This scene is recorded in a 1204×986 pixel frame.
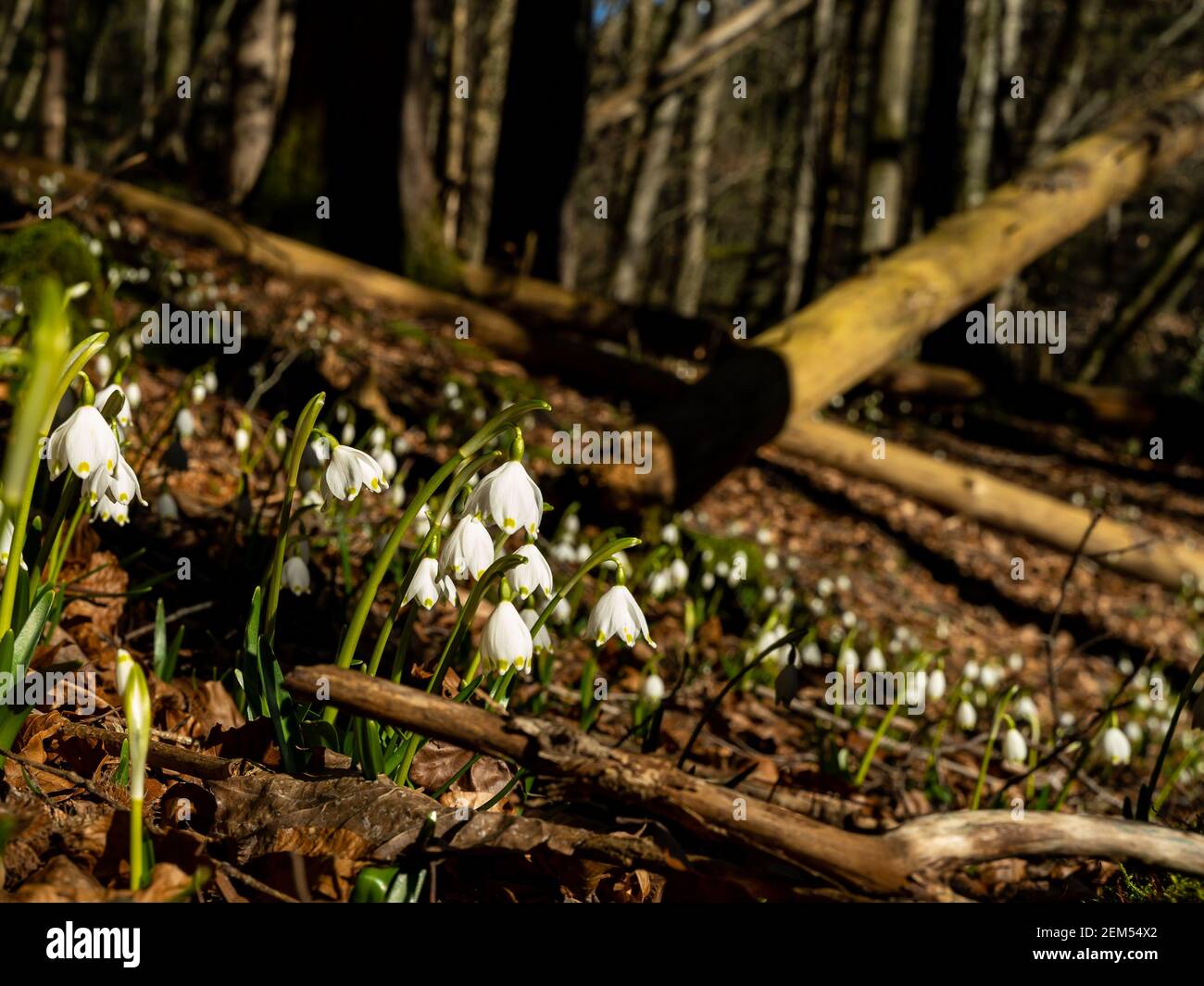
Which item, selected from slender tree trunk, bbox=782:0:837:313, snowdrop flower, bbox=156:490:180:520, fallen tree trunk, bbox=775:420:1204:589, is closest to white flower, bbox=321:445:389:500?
snowdrop flower, bbox=156:490:180:520

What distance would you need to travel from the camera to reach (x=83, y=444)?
1556mm

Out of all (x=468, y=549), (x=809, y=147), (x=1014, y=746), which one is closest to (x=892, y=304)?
(x=1014, y=746)

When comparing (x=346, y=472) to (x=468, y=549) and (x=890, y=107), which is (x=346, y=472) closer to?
(x=468, y=549)

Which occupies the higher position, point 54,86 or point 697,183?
point 697,183

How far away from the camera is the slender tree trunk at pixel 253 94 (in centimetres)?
932

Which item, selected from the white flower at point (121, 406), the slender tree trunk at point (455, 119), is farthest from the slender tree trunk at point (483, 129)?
the white flower at point (121, 406)

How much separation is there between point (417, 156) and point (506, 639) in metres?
6.49

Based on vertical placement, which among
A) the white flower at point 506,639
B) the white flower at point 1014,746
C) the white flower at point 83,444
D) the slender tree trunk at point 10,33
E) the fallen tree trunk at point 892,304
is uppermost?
the slender tree trunk at point 10,33

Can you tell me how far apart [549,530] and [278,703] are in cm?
298

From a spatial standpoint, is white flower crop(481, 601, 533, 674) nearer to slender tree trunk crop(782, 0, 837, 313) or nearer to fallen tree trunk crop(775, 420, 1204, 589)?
fallen tree trunk crop(775, 420, 1204, 589)

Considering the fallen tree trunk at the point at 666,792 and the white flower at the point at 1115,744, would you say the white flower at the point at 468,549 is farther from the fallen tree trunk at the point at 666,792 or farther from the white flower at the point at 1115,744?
the white flower at the point at 1115,744

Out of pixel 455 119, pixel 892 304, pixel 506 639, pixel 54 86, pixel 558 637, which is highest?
pixel 455 119

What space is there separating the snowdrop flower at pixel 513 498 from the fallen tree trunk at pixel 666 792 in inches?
Answer: 12.1
